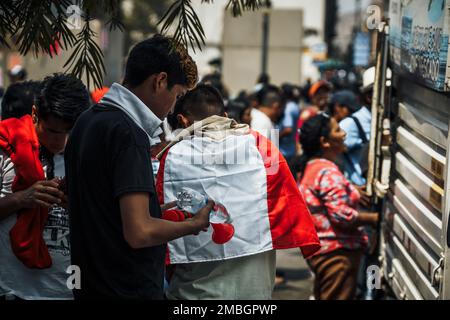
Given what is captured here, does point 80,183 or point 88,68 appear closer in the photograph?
point 80,183

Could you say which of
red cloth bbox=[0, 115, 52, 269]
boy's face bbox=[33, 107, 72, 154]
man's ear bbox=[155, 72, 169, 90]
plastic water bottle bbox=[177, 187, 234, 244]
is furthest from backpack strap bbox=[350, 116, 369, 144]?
man's ear bbox=[155, 72, 169, 90]

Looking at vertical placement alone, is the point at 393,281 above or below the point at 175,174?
below

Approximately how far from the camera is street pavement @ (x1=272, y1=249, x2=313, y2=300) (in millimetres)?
9750

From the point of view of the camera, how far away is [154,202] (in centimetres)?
364

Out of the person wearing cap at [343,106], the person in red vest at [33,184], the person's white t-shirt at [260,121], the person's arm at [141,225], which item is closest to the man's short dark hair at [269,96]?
the person's white t-shirt at [260,121]

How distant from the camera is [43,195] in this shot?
4.36 m

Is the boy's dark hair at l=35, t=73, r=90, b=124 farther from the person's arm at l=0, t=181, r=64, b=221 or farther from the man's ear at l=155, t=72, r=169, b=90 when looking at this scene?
the man's ear at l=155, t=72, r=169, b=90

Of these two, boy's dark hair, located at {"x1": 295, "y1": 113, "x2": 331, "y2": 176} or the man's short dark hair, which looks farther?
the man's short dark hair

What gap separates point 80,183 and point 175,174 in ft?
3.54

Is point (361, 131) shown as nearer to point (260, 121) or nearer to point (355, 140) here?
point (355, 140)

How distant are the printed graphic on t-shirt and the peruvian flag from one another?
1.70 ft

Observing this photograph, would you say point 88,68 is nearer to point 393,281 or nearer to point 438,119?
point 438,119

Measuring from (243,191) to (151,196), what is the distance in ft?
3.58
